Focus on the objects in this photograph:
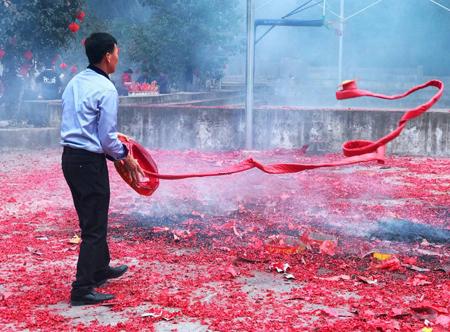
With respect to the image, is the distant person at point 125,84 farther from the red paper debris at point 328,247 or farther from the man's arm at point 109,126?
the man's arm at point 109,126

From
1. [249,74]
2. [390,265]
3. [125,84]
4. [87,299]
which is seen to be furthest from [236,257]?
[125,84]

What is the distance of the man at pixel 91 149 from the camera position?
4.62 metres

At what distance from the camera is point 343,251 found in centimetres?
602

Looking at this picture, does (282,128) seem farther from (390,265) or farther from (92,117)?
(92,117)

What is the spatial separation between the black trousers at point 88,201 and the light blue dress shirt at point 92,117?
0.30 ft

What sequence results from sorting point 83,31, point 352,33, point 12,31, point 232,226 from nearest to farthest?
point 232,226
point 12,31
point 83,31
point 352,33

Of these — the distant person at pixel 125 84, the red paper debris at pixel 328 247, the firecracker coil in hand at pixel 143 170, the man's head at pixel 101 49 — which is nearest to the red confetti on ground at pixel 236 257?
the red paper debris at pixel 328 247

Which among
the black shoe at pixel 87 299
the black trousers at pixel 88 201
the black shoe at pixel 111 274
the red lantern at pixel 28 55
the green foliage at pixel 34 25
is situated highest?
the green foliage at pixel 34 25

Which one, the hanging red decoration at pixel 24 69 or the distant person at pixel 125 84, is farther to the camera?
the distant person at pixel 125 84

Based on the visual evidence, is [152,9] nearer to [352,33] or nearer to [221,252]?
[352,33]

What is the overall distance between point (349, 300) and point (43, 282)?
7.96 feet

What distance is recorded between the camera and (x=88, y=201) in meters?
4.71

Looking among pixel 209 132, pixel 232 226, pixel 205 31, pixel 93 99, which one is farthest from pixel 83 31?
pixel 93 99

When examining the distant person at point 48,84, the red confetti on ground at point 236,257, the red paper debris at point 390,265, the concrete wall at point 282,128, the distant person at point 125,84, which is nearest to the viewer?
the red confetti on ground at point 236,257
